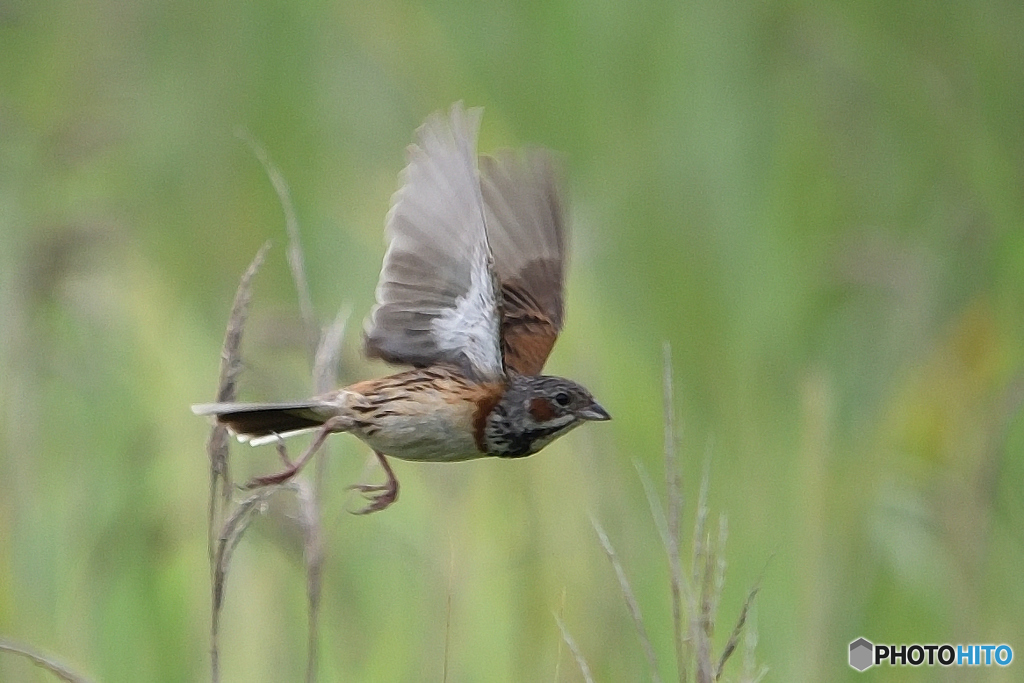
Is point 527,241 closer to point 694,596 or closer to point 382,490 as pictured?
point 382,490

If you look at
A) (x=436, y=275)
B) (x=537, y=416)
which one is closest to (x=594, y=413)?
(x=537, y=416)

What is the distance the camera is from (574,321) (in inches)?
132

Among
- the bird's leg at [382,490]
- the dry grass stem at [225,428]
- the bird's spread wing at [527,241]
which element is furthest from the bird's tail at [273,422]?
the bird's spread wing at [527,241]

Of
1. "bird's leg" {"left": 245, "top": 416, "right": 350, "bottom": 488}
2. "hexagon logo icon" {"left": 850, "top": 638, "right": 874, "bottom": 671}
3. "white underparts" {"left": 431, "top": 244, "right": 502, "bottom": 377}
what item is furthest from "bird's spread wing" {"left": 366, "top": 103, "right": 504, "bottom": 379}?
"hexagon logo icon" {"left": 850, "top": 638, "right": 874, "bottom": 671}

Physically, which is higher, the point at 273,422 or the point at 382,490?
the point at 273,422

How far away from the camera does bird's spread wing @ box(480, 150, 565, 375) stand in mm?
3305

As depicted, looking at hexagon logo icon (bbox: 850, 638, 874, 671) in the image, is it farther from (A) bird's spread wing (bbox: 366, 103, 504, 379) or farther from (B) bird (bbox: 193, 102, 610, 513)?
(A) bird's spread wing (bbox: 366, 103, 504, 379)

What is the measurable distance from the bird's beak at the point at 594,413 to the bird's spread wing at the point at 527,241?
463 millimetres

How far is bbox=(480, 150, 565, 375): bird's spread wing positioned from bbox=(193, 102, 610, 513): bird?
1.11ft

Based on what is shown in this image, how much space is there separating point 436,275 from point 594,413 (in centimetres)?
40

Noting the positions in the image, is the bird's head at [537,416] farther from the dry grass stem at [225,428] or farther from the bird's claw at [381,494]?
the dry grass stem at [225,428]

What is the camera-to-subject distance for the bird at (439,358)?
2.71m

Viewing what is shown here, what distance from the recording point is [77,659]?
2.72 m

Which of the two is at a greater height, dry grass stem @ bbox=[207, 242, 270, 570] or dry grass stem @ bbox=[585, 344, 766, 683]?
dry grass stem @ bbox=[207, 242, 270, 570]
